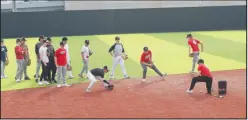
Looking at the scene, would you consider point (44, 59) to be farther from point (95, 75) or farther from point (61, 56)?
point (95, 75)

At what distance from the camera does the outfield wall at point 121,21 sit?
111 ft

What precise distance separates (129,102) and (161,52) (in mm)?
11289

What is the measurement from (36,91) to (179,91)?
18.3 ft

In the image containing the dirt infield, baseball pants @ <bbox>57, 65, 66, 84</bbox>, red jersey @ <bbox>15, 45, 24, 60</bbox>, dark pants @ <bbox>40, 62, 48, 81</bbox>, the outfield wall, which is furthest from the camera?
the outfield wall

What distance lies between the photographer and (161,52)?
2559 centimetres

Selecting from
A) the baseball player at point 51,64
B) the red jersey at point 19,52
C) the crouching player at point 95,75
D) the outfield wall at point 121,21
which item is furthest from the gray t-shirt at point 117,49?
the outfield wall at point 121,21

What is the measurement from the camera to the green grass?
20.1 m

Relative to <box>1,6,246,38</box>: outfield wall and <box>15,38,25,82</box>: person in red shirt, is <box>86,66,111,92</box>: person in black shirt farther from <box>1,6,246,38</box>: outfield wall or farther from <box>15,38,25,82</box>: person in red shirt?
<box>1,6,246,38</box>: outfield wall

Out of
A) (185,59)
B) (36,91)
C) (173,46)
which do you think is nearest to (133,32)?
(173,46)

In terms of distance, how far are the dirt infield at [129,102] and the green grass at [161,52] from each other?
71.5 inches

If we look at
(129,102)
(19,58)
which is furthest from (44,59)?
(129,102)

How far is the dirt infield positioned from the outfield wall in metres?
17.8

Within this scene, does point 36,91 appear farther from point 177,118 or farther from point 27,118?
point 177,118

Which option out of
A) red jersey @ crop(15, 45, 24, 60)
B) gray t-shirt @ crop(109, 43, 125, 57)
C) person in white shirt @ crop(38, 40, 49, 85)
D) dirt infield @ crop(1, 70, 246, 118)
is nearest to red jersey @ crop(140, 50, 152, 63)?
dirt infield @ crop(1, 70, 246, 118)
